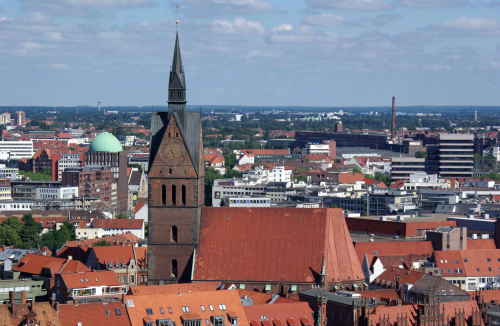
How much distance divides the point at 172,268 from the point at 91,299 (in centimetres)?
671

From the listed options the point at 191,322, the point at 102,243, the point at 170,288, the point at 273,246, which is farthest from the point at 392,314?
the point at 102,243

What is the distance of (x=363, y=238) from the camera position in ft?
479

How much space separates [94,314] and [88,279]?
2687cm

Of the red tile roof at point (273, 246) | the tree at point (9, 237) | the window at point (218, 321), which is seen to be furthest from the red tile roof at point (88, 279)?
the tree at point (9, 237)

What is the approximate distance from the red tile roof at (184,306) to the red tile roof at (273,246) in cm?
1240

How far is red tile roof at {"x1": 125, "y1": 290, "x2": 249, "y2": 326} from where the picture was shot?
292 feet

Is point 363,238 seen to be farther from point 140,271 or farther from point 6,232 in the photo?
point 6,232

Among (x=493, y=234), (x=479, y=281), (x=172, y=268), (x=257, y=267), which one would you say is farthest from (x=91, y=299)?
(x=493, y=234)

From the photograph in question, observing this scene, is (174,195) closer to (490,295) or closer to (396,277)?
(396,277)

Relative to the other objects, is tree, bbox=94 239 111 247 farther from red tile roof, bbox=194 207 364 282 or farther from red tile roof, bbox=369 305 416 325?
red tile roof, bbox=369 305 416 325

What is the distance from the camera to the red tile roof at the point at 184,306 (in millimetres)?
89125

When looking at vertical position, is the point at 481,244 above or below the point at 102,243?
above

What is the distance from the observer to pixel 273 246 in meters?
105

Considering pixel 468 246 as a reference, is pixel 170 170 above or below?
above
